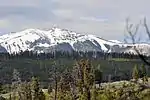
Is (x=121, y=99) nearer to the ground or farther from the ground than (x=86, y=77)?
farther from the ground

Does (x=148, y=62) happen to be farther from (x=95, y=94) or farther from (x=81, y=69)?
(x=95, y=94)

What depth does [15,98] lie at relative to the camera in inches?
5477

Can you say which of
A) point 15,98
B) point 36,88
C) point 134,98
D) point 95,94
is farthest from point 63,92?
point 134,98

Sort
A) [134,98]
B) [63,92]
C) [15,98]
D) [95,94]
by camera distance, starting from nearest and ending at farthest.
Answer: [134,98]
[63,92]
[95,94]
[15,98]

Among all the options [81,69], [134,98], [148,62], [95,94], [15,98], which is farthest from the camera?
[15,98]

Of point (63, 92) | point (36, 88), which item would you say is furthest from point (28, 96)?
point (63, 92)

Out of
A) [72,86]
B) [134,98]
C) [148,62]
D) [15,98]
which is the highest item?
[148,62]

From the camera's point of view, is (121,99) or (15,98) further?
(15,98)

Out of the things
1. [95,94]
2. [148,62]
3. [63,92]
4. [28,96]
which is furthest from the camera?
[28,96]

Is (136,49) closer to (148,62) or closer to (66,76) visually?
(148,62)

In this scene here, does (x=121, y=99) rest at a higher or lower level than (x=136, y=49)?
lower

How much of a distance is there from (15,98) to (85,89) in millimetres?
50087

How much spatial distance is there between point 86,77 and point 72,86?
3.64 meters

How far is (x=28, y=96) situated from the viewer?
115 m
